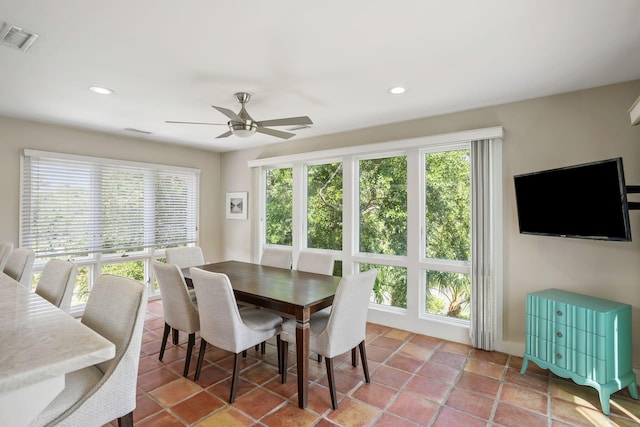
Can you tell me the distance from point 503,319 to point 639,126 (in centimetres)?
197

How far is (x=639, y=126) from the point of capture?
2.53 m

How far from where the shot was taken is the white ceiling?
170 centimetres

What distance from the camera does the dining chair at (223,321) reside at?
7.40 feet

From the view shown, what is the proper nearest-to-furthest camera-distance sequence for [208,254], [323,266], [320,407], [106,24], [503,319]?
[106,24]
[320,407]
[503,319]
[323,266]
[208,254]

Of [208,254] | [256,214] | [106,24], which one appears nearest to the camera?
[106,24]

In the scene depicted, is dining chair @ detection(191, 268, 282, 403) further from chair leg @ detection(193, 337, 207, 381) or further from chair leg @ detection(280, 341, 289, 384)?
chair leg @ detection(280, 341, 289, 384)

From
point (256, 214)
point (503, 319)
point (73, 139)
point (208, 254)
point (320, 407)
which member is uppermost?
point (73, 139)

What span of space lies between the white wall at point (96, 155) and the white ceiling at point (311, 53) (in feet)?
1.48

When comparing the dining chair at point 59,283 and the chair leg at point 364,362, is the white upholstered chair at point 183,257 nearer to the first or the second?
the dining chair at point 59,283

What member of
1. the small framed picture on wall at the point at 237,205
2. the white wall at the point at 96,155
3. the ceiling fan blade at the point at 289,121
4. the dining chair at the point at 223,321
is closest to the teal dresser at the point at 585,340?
the dining chair at the point at 223,321

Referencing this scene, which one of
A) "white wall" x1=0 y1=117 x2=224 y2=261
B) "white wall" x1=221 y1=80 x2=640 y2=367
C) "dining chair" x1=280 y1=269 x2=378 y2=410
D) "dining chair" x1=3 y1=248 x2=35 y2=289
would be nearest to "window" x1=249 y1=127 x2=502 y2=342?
"white wall" x1=221 y1=80 x2=640 y2=367

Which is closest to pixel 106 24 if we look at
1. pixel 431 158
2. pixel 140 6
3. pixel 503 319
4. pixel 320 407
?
pixel 140 6

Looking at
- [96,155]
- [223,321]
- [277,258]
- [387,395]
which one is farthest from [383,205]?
[96,155]

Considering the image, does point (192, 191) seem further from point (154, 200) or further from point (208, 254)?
point (208, 254)
